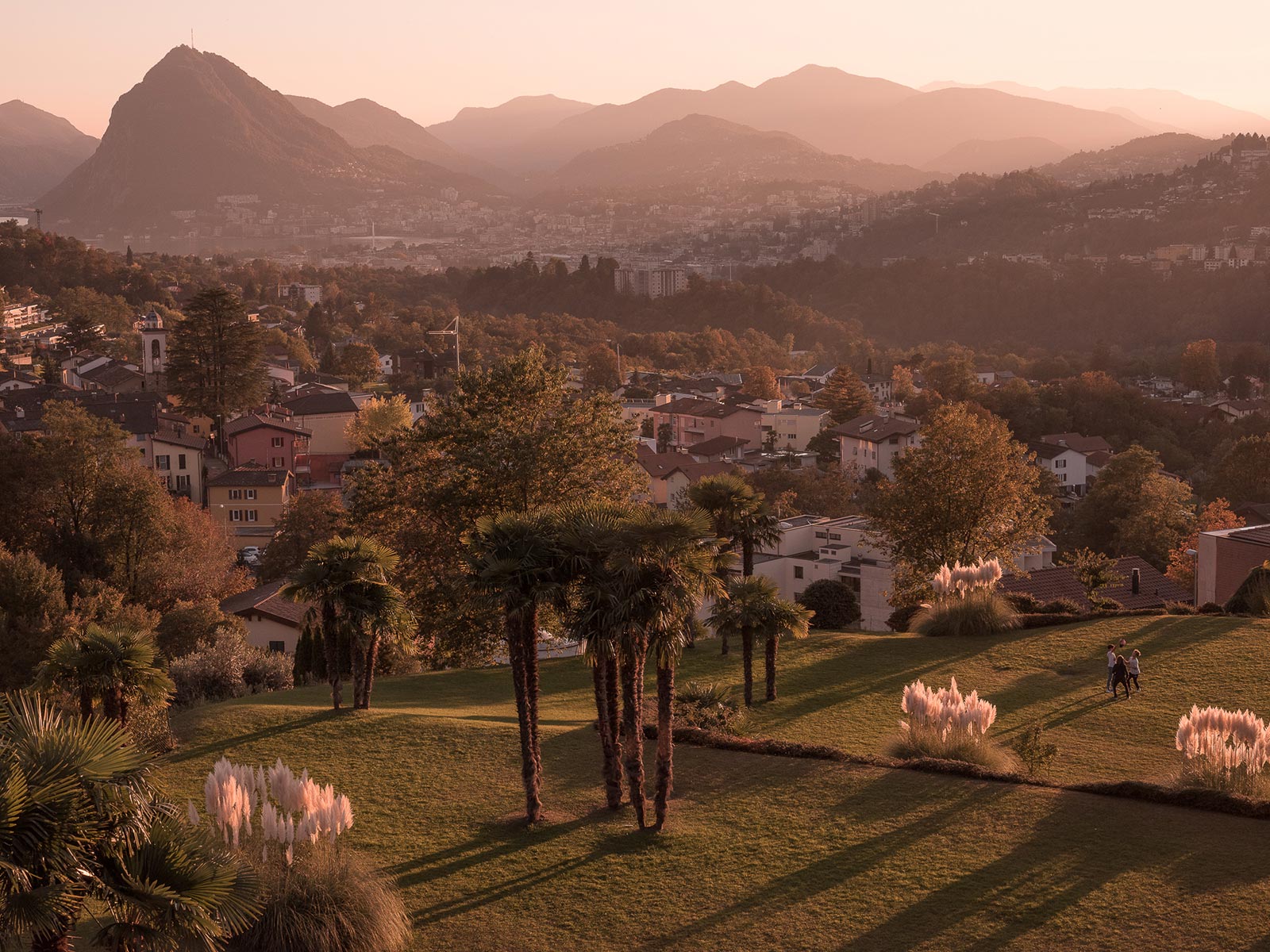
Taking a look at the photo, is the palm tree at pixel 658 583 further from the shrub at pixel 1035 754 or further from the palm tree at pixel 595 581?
the shrub at pixel 1035 754

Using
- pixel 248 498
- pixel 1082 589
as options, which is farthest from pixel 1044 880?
pixel 248 498

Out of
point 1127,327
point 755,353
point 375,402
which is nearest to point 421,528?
point 375,402

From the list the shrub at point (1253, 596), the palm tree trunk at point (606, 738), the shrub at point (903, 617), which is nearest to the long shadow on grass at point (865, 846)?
the palm tree trunk at point (606, 738)

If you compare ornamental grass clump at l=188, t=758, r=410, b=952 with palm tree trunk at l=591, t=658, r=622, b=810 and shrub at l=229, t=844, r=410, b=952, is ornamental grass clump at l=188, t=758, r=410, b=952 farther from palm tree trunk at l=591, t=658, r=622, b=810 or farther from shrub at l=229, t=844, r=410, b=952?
palm tree trunk at l=591, t=658, r=622, b=810

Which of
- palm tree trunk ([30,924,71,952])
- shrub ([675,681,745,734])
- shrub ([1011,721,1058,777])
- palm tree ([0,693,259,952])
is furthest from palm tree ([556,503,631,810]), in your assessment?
palm tree trunk ([30,924,71,952])

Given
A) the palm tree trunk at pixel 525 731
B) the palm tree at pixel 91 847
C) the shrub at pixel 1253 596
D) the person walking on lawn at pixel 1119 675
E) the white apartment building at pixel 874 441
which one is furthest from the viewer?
the white apartment building at pixel 874 441

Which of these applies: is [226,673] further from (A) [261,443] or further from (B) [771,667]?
(A) [261,443]
